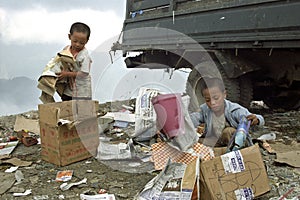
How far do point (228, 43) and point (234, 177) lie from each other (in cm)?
218

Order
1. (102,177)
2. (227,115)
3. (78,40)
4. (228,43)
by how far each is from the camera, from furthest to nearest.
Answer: (228,43) < (78,40) < (227,115) < (102,177)

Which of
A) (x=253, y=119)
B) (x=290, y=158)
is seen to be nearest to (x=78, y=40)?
(x=253, y=119)

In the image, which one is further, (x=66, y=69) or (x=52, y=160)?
(x=66, y=69)

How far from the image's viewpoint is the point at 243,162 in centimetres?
184

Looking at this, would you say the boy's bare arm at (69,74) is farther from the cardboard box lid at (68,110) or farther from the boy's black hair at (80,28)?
the boy's black hair at (80,28)

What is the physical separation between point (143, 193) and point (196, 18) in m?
2.79

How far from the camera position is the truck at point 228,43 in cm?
316

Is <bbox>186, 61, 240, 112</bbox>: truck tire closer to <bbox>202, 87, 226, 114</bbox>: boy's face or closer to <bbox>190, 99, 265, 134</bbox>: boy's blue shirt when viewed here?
<bbox>190, 99, 265, 134</bbox>: boy's blue shirt

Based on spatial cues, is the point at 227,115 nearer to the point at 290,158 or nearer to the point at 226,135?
the point at 226,135

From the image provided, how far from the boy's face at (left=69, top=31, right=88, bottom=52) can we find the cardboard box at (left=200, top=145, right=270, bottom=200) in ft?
5.58

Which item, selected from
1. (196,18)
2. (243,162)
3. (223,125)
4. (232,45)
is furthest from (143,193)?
(196,18)

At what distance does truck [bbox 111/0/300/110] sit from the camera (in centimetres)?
316

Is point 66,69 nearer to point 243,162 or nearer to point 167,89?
point 167,89

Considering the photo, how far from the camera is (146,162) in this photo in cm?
257
